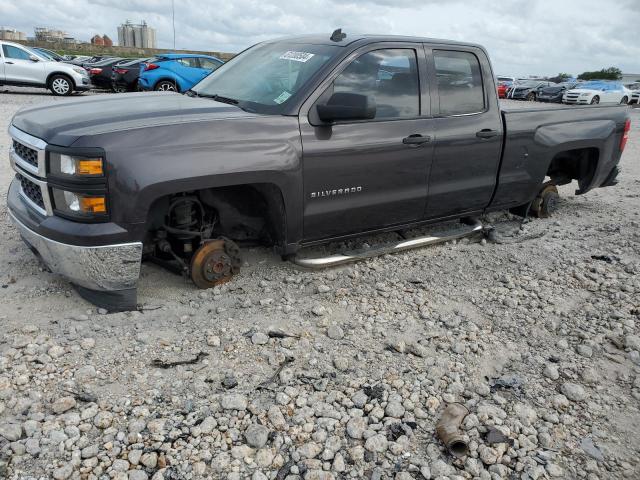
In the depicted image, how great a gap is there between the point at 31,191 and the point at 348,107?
6.98 feet

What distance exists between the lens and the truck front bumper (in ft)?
10.5

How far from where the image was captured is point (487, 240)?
17.2 ft

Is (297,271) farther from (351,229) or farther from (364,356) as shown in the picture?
(364,356)

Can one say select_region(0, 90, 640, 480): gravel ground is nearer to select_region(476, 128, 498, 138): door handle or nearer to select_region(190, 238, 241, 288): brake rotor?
select_region(190, 238, 241, 288): brake rotor

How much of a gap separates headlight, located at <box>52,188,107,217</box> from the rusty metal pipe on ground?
7.12ft

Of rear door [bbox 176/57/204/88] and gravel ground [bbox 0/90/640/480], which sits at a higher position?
rear door [bbox 176/57/204/88]

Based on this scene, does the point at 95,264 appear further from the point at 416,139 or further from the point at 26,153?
the point at 416,139

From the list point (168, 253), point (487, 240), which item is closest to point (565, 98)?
point (487, 240)

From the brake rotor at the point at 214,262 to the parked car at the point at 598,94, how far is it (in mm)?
30136

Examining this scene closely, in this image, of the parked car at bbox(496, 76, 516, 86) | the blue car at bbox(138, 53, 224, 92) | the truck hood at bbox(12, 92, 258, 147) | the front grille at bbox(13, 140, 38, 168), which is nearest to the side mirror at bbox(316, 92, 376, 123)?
the truck hood at bbox(12, 92, 258, 147)

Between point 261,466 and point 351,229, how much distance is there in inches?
87.2

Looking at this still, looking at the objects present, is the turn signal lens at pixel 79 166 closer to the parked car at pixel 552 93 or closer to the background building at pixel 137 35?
the parked car at pixel 552 93

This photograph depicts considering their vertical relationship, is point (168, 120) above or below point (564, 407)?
above

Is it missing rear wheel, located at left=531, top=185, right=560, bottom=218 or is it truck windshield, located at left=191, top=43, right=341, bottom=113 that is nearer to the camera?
truck windshield, located at left=191, top=43, right=341, bottom=113
